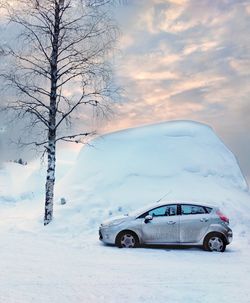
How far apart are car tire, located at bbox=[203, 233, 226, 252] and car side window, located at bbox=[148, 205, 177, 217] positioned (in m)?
1.27

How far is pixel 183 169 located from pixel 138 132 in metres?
4.64

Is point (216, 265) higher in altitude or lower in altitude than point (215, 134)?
lower

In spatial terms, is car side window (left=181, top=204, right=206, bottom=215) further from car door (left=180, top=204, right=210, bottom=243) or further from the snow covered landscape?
the snow covered landscape

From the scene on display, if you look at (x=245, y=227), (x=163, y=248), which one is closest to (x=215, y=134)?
(x=245, y=227)

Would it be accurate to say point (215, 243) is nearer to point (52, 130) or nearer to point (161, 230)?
point (161, 230)

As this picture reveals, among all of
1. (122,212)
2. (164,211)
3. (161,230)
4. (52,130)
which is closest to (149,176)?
(122,212)

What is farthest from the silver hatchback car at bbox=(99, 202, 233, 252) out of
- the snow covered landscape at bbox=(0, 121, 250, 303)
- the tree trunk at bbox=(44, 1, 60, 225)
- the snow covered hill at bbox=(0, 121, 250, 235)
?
the tree trunk at bbox=(44, 1, 60, 225)

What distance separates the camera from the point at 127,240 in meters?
13.2

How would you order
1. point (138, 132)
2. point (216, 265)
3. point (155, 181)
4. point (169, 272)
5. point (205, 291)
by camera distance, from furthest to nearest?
point (138, 132) → point (155, 181) → point (216, 265) → point (169, 272) → point (205, 291)

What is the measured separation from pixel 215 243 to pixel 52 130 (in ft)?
27.9

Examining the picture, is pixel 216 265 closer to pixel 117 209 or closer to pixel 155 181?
pixel 117 209

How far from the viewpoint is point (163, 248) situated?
1341 cm

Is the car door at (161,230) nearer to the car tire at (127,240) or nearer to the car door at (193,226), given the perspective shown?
the car door at (193,226)

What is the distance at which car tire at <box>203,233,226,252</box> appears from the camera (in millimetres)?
13148
